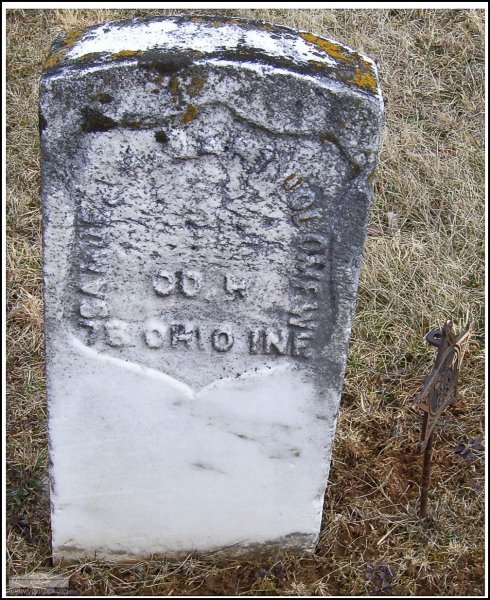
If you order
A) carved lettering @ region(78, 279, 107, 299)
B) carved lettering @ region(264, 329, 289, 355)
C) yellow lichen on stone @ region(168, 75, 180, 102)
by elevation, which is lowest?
carved lettering @ region(264, 329, 289, 355)

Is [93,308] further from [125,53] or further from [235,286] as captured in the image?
[125,53]

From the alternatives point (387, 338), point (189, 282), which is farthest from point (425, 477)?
point (189, 282)

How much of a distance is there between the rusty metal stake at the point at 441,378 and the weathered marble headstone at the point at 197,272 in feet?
1.38

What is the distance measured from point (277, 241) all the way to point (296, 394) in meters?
0.51

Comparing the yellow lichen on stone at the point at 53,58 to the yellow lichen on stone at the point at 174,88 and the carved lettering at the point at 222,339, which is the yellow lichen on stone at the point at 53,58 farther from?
the carved lettering at the point at 222,339

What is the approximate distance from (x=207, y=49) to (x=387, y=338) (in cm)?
209

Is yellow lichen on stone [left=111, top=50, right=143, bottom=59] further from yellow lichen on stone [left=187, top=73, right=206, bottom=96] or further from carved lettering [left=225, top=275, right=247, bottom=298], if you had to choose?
carved lettering [left=225, top=275, right=247, bottom=298]

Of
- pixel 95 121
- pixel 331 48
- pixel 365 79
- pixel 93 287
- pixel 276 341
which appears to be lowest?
pixel 276 341

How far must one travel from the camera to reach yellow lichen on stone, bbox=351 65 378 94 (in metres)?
1.98

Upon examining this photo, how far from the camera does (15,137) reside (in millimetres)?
4816

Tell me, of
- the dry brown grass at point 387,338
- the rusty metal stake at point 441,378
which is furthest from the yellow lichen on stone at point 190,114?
the dry brown grass at point 387,338

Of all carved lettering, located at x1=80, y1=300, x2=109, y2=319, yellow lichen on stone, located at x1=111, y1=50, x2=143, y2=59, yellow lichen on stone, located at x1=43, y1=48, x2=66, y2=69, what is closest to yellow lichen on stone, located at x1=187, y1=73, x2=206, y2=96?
yellow lichen on stone, located at x1=111, y1=50, x2=143, y2=59

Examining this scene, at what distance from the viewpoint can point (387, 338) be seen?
3.77 metres

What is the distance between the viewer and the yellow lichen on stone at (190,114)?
6.39ft
